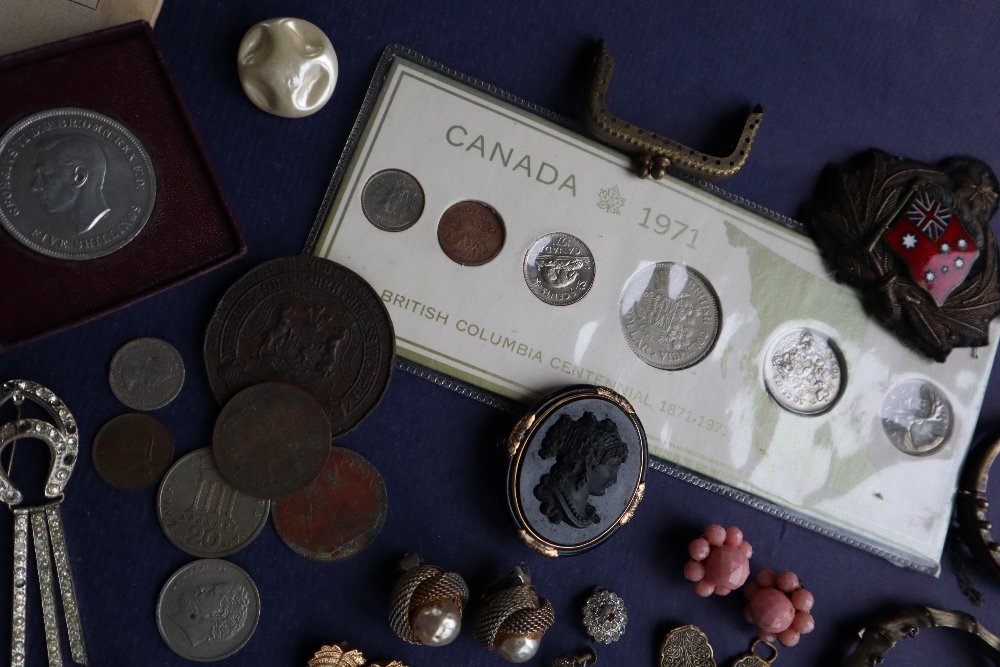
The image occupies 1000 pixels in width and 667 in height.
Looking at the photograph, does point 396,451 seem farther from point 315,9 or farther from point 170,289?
point 315,9

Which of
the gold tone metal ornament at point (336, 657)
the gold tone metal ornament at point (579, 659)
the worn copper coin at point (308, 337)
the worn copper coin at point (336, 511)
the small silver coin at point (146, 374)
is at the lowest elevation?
the gold tone metal ornament at point (336, 657)

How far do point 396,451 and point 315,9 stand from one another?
1183mm

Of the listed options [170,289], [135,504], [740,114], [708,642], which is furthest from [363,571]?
[740,114]

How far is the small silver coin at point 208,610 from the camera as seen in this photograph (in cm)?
178

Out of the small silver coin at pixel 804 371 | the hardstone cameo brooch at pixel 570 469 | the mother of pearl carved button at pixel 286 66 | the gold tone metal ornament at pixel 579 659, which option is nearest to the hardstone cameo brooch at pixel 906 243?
the small silver coin at pixel 804 371

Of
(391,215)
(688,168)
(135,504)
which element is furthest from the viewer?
(688,168)

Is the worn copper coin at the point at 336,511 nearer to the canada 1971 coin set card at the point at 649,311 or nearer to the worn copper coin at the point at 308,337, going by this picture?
the worn copper coin at the point at 308,337

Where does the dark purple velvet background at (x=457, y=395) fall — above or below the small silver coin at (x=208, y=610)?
above

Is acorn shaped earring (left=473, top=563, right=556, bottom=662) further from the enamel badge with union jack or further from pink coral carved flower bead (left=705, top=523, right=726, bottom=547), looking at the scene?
the enamel badge with union jack

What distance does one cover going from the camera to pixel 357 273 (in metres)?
1.89

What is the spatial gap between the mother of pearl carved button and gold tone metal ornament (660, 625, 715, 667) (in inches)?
70.8

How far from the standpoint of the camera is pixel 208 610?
1.80 m

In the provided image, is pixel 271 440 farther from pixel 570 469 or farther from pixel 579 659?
pixel 579 659

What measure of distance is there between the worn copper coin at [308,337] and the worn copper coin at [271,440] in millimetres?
36
